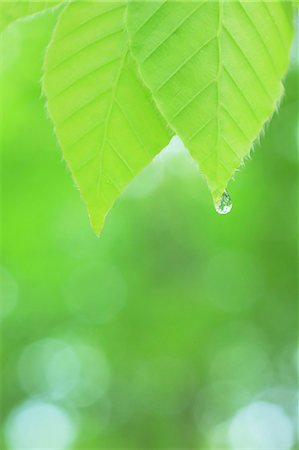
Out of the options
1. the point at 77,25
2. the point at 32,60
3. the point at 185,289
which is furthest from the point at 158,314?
the point at 77,25

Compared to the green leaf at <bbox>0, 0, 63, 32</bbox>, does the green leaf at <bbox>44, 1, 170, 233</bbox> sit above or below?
below

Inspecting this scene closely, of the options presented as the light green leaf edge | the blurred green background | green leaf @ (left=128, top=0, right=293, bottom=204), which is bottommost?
the blurred green background

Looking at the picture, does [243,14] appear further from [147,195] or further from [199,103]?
[147,195]

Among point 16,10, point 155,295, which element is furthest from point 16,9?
point 155,295

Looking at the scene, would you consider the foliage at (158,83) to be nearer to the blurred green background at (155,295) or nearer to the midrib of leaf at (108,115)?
the midrib of leaf at (108,115)

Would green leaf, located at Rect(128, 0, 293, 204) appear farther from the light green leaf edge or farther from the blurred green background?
the blurred green background

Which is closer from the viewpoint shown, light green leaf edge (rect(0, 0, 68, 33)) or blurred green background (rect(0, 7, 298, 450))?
light green leaf edge (rect(0, 0, 68, 33))

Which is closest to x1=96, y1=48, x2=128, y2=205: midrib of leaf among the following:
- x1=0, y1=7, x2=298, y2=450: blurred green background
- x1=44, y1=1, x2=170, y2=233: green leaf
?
x1=44, y1=1, x2=170, y2=233: green leaf
